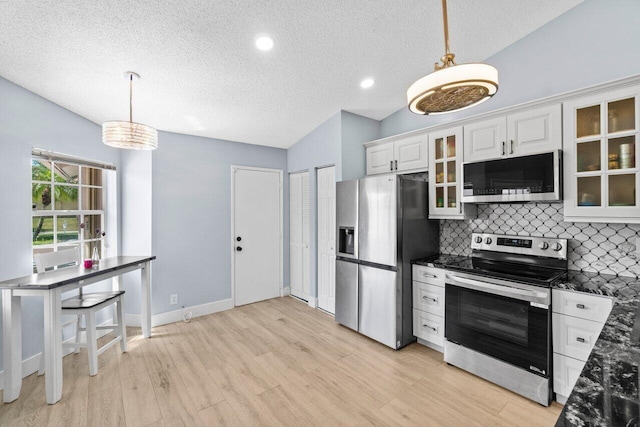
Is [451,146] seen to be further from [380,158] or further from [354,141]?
[354,141]

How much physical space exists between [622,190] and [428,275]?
1.61 meters

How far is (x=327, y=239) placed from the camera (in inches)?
159

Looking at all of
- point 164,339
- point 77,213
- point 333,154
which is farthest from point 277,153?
point 164,339

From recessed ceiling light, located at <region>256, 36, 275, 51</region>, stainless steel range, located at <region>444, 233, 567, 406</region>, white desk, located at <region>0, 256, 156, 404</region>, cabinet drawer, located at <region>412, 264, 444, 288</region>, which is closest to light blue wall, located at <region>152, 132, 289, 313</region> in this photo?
white desk, located at <region>0, 256, 156, 404</region>

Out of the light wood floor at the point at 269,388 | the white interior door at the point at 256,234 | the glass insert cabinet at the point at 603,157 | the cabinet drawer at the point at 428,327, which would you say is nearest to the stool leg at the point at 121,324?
the light wood floor at the point at 269,388

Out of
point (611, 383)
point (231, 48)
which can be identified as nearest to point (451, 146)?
point (231, 48)

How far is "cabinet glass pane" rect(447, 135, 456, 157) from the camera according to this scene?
296 centimetres

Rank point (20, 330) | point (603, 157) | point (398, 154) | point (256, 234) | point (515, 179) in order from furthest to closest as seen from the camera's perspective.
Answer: point (256, 234) → point (398, 154) → point (515, 179) → point (20, 330) → point (603, 157)

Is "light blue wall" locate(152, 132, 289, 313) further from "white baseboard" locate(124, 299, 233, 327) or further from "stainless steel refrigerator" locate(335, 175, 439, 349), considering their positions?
"stainless steel refrigerator" locate(335, 175, 439, 349)

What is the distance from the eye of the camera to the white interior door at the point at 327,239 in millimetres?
3945

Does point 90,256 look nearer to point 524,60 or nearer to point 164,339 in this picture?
point 164,339

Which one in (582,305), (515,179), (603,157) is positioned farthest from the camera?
(515,179)

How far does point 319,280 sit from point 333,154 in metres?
1.85

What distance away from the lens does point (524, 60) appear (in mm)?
2777
